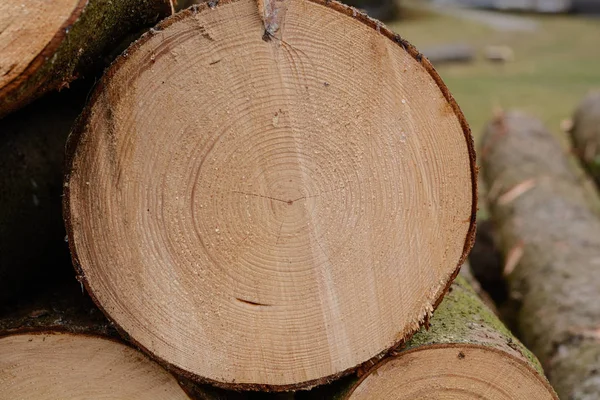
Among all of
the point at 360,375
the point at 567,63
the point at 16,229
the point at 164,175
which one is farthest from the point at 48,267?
the point at 567,63

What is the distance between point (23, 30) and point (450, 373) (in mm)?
1195

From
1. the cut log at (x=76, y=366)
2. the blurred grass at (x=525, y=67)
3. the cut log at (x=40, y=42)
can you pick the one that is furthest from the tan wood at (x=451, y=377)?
the blurred grass at (x=525, y=67)

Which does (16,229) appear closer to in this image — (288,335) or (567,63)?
(288,335)

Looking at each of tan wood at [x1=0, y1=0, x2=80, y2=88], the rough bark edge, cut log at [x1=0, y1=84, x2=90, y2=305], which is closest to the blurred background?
cut log at [x1=0, y1=84, x2=90, y2=305]

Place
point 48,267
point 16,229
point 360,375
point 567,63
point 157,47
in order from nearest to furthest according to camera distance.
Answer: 1. point 157,47
2. point 360,375
3. point 16,229
4. point 48,267
5. point 567,63

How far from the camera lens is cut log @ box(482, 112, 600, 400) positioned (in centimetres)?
255

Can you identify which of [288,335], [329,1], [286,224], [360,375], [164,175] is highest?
[329,1]

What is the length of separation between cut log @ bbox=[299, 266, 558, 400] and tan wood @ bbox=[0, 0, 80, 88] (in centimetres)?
100

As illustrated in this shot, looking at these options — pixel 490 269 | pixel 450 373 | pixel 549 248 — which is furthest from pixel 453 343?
pixel 490 269

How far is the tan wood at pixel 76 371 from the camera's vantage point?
162cm

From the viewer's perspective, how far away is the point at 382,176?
1.50 metres

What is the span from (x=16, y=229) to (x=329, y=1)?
1265 mm

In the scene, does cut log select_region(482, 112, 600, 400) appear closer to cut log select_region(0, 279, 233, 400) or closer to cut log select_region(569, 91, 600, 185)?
cut log select_region(569, 91, 600, 185)

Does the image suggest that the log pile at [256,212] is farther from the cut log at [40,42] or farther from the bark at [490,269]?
the bark at [490,269]
